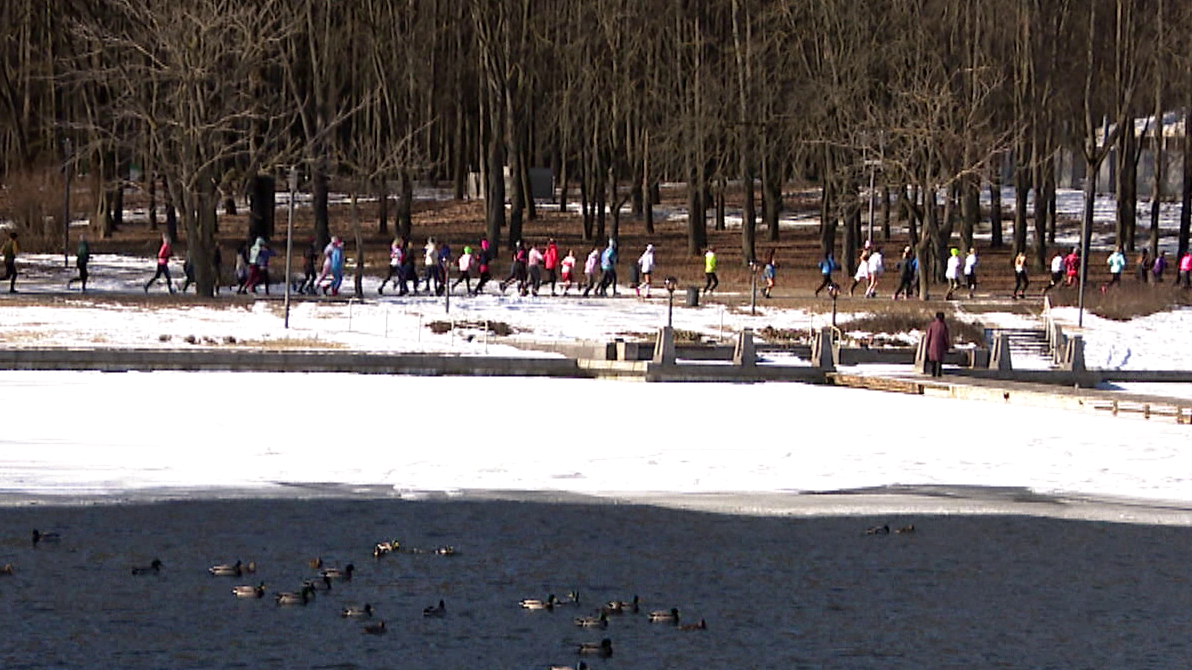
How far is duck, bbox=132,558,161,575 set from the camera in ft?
61.9

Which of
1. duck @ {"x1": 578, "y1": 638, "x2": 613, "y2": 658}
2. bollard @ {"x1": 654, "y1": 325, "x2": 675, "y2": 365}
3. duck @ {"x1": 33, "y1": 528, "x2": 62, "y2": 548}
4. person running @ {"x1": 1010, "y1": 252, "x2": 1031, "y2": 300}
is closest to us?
duck @ {"x1": 578, "y1": 638, "x2": 613, "y2": 658}

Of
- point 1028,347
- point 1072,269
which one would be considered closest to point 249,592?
A: point 1028,347

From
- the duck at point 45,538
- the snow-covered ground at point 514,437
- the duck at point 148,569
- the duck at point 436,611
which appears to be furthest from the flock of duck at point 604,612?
the snow-covered ground at point 514,437

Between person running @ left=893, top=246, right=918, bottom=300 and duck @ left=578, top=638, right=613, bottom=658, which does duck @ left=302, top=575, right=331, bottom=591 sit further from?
person running @ left=893, top=246, right=918, bottom=300

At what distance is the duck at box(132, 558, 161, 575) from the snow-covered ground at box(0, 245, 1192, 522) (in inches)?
153

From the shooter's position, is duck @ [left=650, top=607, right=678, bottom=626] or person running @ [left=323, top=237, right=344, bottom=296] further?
person running @ [left=323, top=237, right=344, bottom=296]

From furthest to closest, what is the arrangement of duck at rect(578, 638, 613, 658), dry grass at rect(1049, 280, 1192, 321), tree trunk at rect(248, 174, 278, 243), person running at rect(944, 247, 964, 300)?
tree trunk at rect(248, 174, 278, 243), person running at rect(944, 247, 964, 300), dry grass at rect(1049, 280, 1192, 321), duck at rect(578, 638, 613, 658)

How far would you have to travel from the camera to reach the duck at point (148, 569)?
18875mm

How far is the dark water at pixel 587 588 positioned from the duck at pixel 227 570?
110 mm

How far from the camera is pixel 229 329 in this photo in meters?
45.2

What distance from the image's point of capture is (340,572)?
19109 mm

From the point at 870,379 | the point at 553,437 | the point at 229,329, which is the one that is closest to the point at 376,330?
the point at 229,329

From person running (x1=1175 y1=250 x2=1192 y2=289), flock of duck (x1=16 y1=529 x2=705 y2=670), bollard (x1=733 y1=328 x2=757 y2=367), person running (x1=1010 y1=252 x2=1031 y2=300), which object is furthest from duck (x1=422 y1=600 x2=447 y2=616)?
person running (x1=1175 y1=250 x2=1192 y2=289)

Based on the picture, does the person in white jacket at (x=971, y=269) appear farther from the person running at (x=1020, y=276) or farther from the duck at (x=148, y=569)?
the duck at (x=148, y=569)
